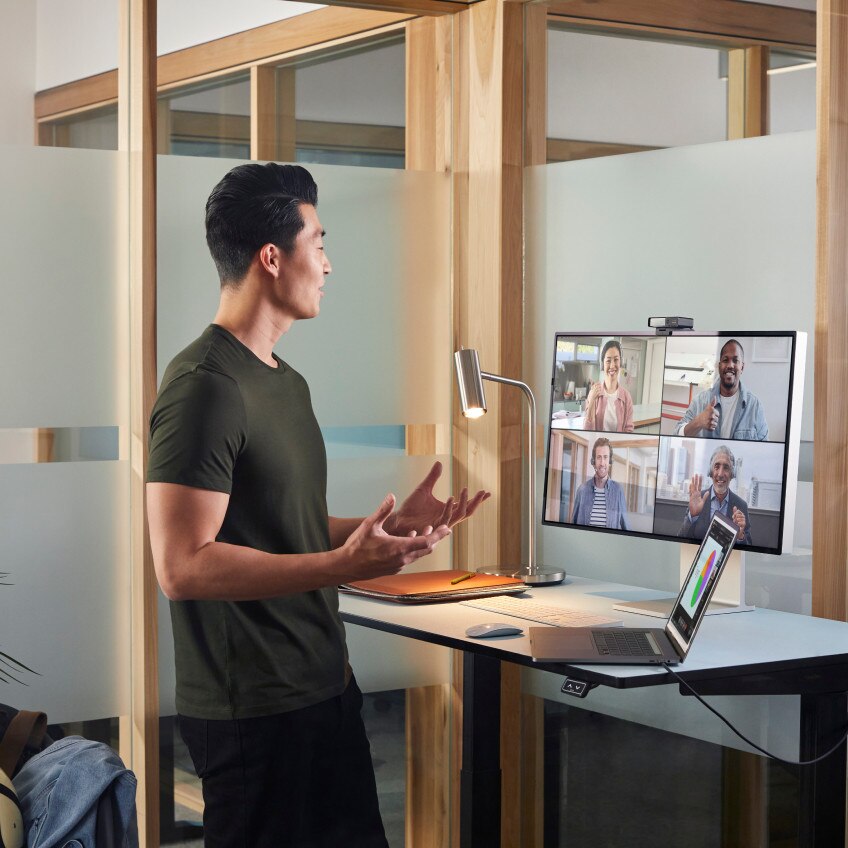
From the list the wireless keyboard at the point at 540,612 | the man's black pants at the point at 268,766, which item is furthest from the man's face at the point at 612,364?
the man's black pants at the point at 268,766

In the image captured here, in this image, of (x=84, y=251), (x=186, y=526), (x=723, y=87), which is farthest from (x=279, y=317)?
(x=723, y=87)

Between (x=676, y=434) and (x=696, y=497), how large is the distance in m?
0.15

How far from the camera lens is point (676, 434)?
2629 millimetres

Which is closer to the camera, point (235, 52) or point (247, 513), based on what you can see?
point (247, 513)

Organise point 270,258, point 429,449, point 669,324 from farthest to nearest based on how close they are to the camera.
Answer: point 429,449, point 669,324, point 270,258

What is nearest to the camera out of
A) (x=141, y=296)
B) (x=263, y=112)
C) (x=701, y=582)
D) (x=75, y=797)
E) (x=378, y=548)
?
(x=75, y=797)

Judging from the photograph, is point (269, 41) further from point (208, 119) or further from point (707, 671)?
point (707, 671)

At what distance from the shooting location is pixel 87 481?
2965mm

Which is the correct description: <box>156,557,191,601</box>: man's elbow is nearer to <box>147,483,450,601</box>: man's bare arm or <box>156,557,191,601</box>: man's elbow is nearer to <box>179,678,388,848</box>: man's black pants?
<box>147,483,450,601</box>: man's bare arm

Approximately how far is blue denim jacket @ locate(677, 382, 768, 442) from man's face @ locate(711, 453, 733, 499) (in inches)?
1.9

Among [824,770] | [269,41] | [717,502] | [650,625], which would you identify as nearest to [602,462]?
[717,502]

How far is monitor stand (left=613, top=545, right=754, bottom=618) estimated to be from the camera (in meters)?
2.59

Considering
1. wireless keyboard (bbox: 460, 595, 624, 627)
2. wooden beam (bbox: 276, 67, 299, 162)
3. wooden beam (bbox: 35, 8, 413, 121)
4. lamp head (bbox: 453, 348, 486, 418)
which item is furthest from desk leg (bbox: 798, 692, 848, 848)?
wooden beam (bbox: 35, 8, 413, 121)

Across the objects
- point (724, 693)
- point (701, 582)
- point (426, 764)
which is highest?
point (701, 582)
